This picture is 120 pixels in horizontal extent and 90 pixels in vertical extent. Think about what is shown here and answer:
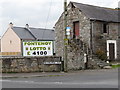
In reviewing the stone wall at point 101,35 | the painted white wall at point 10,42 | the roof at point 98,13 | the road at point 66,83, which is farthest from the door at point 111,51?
the painted white wall at point 10,42

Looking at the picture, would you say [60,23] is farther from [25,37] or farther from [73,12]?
[25,37]

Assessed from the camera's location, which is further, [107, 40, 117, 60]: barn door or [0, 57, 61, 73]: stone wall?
[107, 40, 117, 60]: barn door

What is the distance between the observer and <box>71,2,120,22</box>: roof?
30469mm

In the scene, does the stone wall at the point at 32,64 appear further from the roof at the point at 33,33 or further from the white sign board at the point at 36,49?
the roof at the point at 33,33

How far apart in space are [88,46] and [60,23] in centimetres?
591

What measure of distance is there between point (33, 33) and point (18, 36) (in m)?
4.78

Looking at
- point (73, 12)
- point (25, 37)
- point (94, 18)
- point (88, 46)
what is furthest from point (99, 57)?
point (25, 37)

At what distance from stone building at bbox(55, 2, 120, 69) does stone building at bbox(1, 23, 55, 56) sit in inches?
1101

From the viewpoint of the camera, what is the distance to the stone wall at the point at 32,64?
22703mm

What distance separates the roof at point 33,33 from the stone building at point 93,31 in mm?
28739

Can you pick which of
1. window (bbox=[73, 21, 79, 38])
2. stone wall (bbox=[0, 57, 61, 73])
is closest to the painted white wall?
window (bbox=[73, 21, 79, 38])

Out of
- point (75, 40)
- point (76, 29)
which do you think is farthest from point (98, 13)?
point (75, 40)

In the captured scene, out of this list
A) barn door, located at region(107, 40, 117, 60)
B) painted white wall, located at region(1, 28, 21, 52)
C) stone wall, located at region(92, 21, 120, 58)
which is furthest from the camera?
painted white wall, located at region(1, 28, 21, 52)

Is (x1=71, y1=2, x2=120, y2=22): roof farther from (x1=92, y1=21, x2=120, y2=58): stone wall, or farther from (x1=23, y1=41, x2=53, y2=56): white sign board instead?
(x1=23, y1=41, x2=53, y2=56): white sign board
